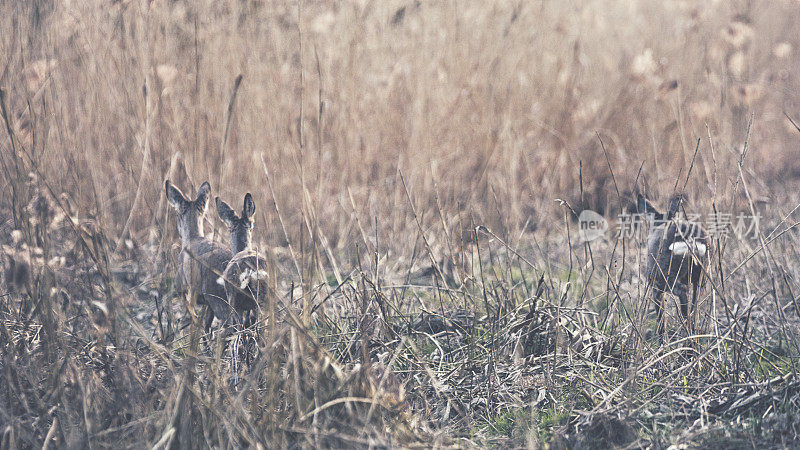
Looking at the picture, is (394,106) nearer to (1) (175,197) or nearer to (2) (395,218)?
(2) (395,218)

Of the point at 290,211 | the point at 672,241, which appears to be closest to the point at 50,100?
the point at 290,211

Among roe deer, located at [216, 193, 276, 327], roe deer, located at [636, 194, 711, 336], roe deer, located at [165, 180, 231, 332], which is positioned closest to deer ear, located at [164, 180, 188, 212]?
roe deer, located at [165, 180, 231, 332]

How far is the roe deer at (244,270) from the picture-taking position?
5.94 feet

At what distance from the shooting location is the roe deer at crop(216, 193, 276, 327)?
1812mm

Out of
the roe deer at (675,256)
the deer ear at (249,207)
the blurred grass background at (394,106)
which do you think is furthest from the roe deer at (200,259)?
the roe deer at (675,256)

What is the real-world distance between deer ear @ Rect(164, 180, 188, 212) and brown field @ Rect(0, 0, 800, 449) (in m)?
0.05

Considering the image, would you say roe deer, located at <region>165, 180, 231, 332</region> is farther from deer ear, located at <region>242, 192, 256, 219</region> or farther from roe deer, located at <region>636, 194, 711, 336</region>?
roe deer, located at <region>636, 194, 711, 336</region>

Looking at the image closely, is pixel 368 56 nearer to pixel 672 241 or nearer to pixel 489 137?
pixel 489 137

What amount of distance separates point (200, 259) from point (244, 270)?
0.41ft

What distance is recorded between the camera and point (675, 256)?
209cm

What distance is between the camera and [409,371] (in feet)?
6.17

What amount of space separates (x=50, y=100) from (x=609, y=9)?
3.59m

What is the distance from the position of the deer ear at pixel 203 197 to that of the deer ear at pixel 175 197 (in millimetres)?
40

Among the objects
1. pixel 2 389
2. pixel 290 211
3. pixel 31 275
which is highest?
pixel 31 275
